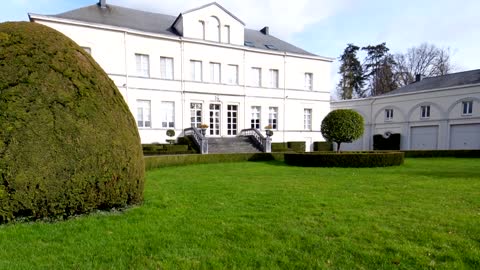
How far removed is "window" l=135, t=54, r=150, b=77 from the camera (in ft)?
73.8

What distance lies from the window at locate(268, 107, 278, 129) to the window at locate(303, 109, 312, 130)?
9.96 ft

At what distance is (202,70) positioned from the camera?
Result: 80.8 feet

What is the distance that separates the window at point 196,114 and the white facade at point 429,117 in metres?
19.8

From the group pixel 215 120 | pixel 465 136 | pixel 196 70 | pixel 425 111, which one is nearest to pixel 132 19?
pixel 196 70

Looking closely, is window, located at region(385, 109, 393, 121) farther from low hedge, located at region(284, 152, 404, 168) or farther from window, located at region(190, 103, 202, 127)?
window, located at region(190, 103, 202, 127)

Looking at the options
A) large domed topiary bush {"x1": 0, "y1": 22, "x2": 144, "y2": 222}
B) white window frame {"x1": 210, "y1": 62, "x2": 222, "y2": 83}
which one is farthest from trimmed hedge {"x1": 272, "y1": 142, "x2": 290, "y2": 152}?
large domed topiary bush {"x1": 0, "y1": 22, "x2": 144, "y2": 222}

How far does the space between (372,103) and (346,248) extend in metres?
33.4

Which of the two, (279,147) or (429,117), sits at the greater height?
(429,117)

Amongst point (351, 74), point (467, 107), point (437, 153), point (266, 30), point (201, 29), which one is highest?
point (266, 30)

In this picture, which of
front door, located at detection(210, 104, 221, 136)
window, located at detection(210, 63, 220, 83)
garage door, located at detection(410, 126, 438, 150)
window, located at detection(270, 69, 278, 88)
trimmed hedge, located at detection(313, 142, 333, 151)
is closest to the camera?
window, located at detection(210, 63, 220, 83)

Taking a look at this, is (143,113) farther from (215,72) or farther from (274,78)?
(274,78)

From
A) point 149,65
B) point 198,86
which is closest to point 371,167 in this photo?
point 198,86

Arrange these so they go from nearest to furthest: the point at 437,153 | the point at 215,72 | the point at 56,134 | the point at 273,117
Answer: the point at 56,134, the point at 437,153, the point at 215,72, the point at 273,117

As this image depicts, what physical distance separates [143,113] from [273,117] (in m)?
11.1
